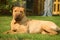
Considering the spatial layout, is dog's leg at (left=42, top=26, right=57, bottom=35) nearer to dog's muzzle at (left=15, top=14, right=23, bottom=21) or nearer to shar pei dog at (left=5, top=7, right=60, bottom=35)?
shar pei dog at (left=5, top=7, right=60, bottom=35)

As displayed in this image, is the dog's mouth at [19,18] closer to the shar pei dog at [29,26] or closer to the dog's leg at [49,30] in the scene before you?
the shar pei dog at [29,26]

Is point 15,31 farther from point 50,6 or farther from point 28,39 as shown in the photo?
point 50,6

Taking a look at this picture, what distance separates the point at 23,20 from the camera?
29.9 ft

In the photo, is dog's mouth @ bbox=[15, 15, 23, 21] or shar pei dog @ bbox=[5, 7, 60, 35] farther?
shar pei dog @ bbox=[5, 7, 60, 35]

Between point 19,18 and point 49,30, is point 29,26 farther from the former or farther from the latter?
point 49,30

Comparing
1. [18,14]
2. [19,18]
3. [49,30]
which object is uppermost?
[18,14]

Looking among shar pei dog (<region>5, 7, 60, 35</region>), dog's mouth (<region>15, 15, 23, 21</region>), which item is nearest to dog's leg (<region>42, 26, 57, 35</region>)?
shar pei dog (<region>5, 7, 60, 35</region>)

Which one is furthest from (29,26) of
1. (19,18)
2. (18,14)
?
(18,14)

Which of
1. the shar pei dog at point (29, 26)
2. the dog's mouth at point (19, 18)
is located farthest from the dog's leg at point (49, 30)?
the dog's mouth at point (19, 18)

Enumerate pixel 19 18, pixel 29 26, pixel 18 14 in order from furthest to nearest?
pixel 29 26 < pixel 19 18 < pixel 18 14

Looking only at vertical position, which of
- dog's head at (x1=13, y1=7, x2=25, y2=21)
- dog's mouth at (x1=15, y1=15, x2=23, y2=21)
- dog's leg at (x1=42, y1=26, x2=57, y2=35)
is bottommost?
dog's leg at (x1=42, y1=26, x2=57, y2=35)

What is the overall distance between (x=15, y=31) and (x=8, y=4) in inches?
345

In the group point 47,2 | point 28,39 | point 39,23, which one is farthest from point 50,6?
point 28,39

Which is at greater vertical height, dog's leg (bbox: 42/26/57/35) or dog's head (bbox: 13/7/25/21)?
dog's head (bbox: 13/7/25/21)
